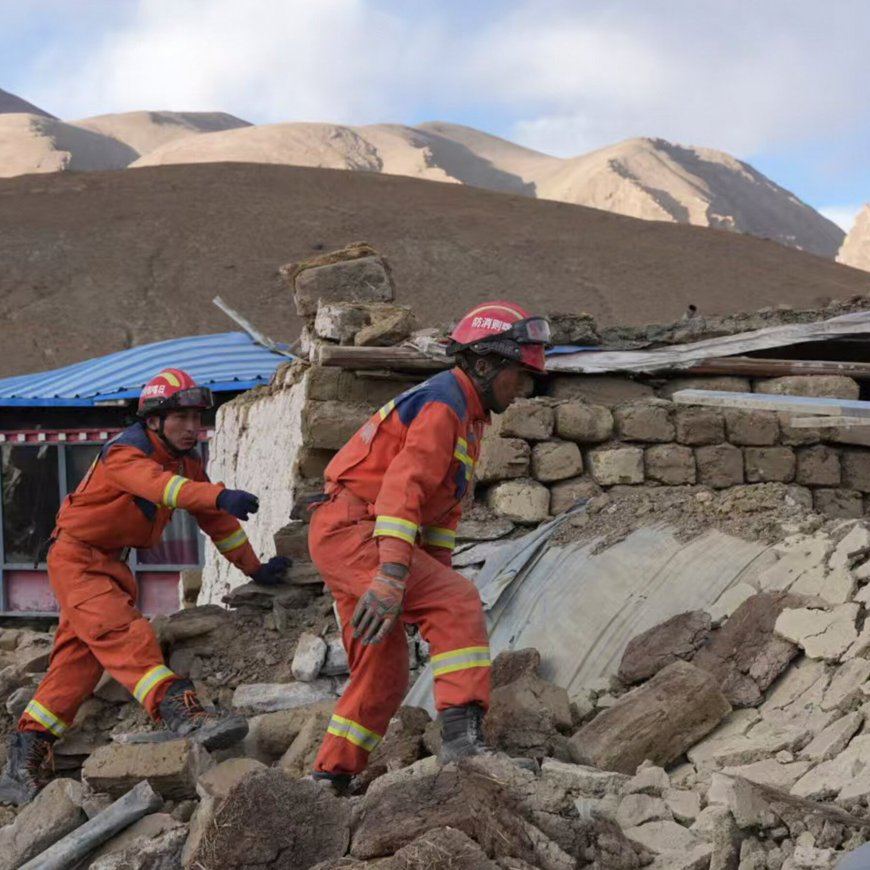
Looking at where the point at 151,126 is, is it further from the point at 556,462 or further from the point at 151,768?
the point at 151,768

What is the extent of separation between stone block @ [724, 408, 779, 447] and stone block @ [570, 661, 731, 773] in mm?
2238

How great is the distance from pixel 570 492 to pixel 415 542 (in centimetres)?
208

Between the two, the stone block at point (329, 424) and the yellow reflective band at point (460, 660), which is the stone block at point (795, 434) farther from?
the yellow reflective band at point (460, 660)

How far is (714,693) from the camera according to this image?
4.40 meters

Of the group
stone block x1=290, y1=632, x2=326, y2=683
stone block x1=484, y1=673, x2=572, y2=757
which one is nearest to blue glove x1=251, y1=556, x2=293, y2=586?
stone block x1=290, y1=632, x2=326, y2=683

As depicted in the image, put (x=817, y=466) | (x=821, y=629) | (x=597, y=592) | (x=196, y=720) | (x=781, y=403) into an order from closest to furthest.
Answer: (x=821, y=629) → (x=196, y=720) → (x=781, y=403) → (x=597, y=592) → (x=817, y=466)

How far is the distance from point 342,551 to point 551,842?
1.35m

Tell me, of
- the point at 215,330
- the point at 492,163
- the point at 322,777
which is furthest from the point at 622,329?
the point at 492,163

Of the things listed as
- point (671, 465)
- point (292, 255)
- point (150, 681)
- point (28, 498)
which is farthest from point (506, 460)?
point (292, 255)

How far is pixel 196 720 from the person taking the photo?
5086 millimetres

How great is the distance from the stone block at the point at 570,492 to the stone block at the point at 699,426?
504mm

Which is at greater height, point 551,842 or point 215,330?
point 215,330

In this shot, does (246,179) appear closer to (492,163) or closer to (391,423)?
(391,423)

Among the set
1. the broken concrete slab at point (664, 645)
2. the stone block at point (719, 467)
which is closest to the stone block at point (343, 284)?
the stone block at point (719, 467)
